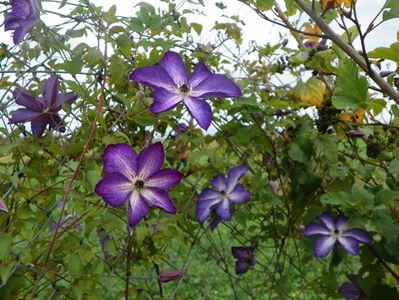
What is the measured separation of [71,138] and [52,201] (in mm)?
135

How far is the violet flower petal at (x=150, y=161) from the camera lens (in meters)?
1.00

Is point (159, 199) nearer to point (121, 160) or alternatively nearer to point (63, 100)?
point (121, 160)

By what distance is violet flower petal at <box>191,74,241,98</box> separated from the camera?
3.30 ft

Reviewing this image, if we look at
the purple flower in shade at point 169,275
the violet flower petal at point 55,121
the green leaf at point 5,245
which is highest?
the violet flower petal at point 55,121

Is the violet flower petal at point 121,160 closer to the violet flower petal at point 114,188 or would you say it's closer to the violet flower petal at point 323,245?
the violet flower petal at point 114,188

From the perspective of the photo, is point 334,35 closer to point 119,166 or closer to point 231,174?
point 119,166

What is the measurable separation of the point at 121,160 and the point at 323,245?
0.69 m

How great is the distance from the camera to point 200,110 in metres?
0.98

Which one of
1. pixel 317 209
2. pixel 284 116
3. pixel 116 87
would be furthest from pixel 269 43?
pixel 116 87

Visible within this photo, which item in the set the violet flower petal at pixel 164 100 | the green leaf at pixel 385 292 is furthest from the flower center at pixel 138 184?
the green leaf at pixel 385 292

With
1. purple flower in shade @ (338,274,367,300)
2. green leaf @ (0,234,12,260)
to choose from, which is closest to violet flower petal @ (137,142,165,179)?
green leaf @ (0,234,12,260)

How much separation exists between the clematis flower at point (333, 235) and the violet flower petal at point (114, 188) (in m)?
0.62

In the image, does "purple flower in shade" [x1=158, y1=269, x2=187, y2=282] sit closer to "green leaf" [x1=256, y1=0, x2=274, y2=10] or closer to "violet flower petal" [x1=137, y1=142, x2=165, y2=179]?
"violet flower petal" [x1=137, y1=142, x2=165, y2=179]

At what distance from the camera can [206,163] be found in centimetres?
170
